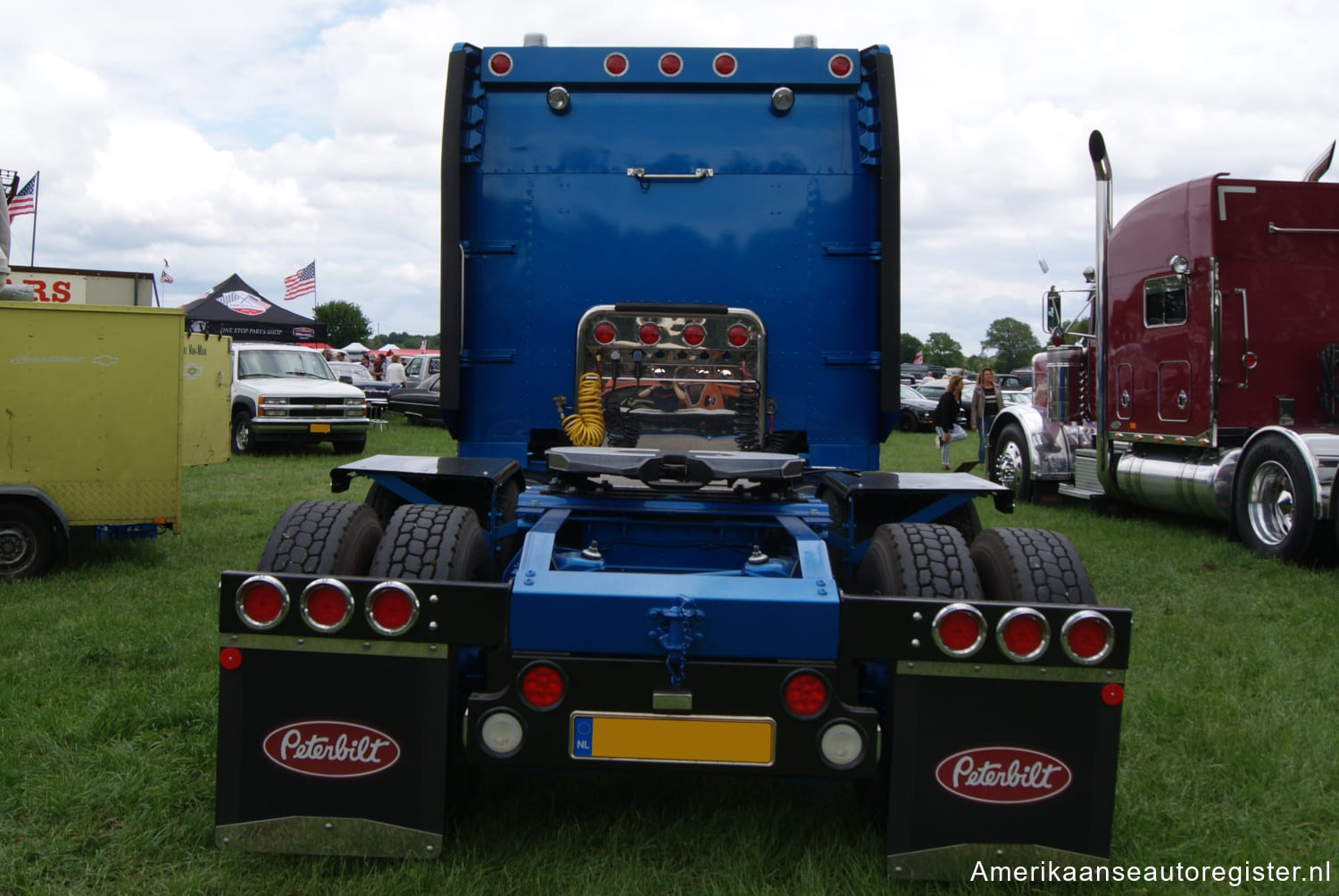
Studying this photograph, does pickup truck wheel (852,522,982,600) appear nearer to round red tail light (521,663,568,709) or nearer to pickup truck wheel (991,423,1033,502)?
round red tail light (521,663,568,709)

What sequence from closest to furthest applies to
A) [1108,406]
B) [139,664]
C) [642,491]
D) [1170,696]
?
[642,491], [1170,696], [139,664], [1108,406]

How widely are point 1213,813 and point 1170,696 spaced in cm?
130

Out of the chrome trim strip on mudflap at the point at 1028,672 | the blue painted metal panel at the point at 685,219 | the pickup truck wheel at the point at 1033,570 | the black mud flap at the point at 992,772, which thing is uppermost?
the blue painted metal panel at the point at 685,219

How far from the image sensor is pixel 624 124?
5.30 m

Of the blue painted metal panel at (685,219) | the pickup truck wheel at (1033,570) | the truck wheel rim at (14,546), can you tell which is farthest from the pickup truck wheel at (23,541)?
the pickup truck wheel at (1033,570)

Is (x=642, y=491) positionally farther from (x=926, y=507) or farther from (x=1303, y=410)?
(x=1303, y=410)

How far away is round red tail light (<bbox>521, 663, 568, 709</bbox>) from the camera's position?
3168mm

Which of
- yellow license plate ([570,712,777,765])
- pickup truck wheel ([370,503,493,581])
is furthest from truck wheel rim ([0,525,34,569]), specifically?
yellow license plate ([570,712,777,765])

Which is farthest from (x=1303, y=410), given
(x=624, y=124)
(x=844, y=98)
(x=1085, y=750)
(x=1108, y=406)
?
(x=1085, y=750)

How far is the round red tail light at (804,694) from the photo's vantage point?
10.3 ft

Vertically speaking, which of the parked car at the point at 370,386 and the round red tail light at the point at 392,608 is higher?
the parked car at the point at 370,386

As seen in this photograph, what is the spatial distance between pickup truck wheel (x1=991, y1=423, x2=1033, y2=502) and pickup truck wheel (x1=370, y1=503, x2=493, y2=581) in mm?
10735

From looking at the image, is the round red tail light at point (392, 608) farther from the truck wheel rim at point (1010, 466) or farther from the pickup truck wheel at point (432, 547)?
the truck wheel rim at point (1010, 466)

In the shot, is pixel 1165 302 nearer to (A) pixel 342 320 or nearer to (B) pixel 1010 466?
(B) pixel 1010 466
